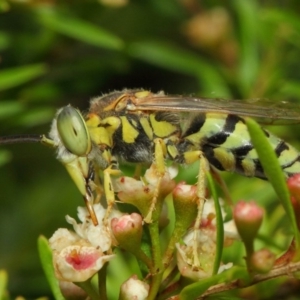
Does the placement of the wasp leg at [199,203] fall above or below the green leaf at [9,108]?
below

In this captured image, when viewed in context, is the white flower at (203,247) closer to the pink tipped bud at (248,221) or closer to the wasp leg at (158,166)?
the wasp leg at (158,166)

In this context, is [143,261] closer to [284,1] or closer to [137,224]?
[137,224]

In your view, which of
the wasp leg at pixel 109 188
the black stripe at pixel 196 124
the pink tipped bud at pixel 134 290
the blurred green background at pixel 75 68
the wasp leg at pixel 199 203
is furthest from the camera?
the blurred green background at pixel 75 68

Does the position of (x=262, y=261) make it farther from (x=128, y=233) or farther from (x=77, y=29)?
(x=77, y=29)

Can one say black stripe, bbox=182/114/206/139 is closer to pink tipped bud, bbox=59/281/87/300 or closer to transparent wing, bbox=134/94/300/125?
transparent wing, bbox=134/94/300/125

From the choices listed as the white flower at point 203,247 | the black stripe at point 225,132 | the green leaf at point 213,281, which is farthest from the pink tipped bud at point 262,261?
the black stripe at point 225,132

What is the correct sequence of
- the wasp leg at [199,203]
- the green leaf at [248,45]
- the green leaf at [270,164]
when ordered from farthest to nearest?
the green leaf at [248,45]
the wasp leg at [199,203]
the green leaf at [270,164]

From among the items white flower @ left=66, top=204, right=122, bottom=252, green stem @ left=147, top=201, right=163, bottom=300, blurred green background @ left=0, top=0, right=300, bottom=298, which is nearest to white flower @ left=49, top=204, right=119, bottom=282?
white flower @ left=66, top=204, right=122, bottom=252

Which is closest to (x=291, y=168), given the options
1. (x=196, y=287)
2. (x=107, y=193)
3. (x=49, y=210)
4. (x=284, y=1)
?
(x=107, y=193)
